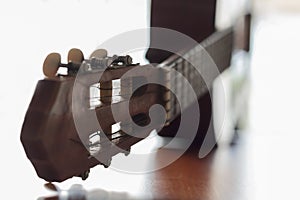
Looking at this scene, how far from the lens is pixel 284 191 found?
0.64 meters

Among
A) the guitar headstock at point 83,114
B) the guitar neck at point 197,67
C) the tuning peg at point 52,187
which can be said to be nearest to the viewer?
the guitar headstock at point 83,114

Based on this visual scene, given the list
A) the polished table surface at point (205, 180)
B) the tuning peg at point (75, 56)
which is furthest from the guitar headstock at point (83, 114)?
the polished table surface at point (205, 180)

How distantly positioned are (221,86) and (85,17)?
473mm

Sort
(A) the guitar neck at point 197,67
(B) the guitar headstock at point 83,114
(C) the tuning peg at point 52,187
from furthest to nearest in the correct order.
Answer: (A) the guitar neck at point 197,67 < (C) the tuning peg at point 52,187 < (B) the guitar headstock at point 83,114

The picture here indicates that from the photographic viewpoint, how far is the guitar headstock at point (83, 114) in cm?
34

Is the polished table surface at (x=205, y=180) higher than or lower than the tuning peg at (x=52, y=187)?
lower

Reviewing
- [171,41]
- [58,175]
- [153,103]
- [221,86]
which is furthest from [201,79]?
[58,175]

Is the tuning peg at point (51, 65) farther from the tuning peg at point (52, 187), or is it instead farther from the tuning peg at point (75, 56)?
the tuning peg at point (52, 187)

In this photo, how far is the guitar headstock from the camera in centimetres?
34

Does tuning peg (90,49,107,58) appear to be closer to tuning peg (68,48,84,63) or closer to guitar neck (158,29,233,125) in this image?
tuning peg (68,48,84,63)

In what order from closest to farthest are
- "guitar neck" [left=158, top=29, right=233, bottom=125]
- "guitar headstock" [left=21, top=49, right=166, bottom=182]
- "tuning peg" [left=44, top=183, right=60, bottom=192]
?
"guitar headstock" [left=21, top=49, right=166, bottom=182]
"tuning peg" [left=44, top=183, right=60, bottom=192]
"guitar neck" [left=158, top=29, right=233, bottom=125]

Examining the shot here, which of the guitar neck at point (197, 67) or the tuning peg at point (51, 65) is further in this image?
the guitar neck at point (197, 67)

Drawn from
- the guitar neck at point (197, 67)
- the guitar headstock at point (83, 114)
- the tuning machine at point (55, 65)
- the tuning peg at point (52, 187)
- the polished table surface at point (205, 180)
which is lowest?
the polished table surface at point (205, 180)

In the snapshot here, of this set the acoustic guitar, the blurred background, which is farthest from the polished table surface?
the acoustic guitar
